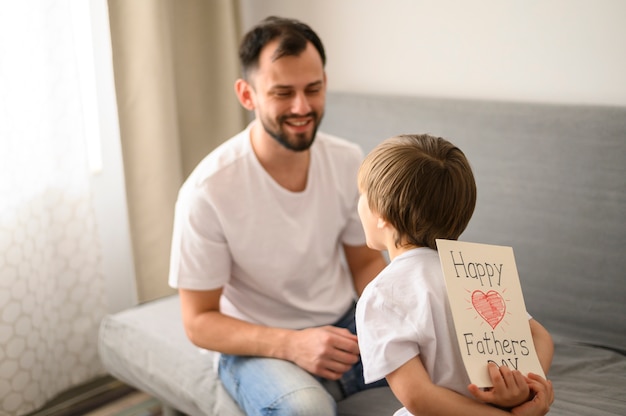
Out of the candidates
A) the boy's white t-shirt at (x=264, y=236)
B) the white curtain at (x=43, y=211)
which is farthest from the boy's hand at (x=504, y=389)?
the white curtain at (x=43, y=211)

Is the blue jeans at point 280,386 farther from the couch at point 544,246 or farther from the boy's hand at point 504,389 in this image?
the boy's hand at point 504,389

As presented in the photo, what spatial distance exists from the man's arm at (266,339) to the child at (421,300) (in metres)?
0.44

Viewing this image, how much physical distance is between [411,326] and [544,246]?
0.93m

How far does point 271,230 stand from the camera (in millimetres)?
1843

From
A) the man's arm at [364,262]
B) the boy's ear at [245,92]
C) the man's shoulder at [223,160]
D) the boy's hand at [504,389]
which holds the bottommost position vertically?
the man's arm at [364,262]

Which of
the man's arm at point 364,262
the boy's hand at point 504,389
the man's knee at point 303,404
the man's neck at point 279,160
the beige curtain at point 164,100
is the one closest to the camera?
the boy's hand at point 504,389

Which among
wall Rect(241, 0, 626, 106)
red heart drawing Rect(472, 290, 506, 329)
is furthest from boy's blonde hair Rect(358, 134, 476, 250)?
wall Rect(241, 0, 626, 106)

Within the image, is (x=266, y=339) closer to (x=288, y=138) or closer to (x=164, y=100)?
(x=288, y=138)

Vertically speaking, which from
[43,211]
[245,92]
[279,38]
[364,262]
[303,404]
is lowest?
[303,404]

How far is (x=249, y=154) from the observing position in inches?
73.4

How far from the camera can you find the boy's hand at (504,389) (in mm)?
1123

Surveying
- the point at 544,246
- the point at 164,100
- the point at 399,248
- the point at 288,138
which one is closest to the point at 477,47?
the point at 544,246

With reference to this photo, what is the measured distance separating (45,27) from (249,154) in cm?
82

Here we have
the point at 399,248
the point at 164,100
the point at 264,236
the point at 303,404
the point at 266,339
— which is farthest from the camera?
the point at 164,100
